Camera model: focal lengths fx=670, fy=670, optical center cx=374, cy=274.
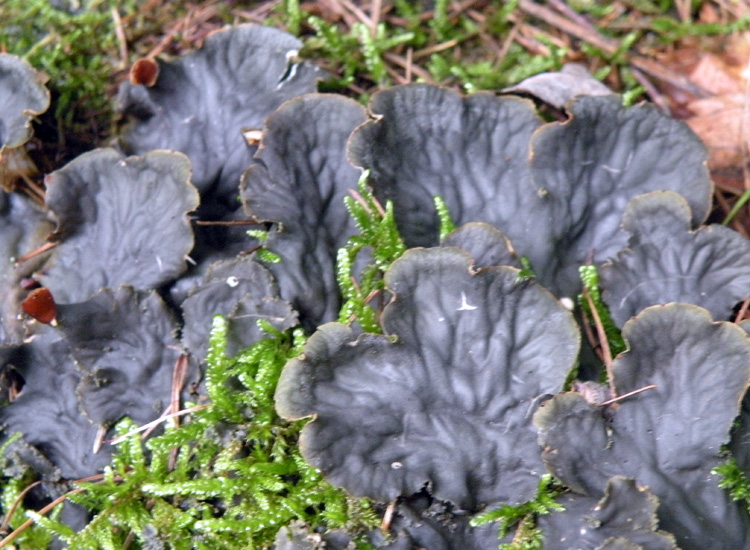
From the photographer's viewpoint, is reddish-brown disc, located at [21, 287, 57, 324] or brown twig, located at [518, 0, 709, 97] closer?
reddish-brown disc, located at [21, 287, 57, 324]

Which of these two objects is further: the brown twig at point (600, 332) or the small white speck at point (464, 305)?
the brown twig at point (600, 332)

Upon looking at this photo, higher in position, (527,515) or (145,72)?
(145,72)

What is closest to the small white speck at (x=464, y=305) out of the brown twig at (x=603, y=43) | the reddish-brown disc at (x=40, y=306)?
the reddish-brown disc at (x=40, y=306)

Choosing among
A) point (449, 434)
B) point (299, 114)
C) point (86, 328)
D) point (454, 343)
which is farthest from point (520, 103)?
point (86, 328)

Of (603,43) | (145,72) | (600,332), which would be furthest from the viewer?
(603,43)

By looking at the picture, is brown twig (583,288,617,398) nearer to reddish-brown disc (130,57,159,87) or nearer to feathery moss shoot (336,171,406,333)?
feathery moss shoot (336,171,406,333)

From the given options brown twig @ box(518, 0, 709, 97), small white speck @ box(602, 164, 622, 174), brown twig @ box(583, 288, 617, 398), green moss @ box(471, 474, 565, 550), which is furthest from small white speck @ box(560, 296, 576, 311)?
brown twig @ box(518, 0, 709, 97)

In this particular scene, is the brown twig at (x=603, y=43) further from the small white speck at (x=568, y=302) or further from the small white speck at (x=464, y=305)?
the small white speck at (x=464, y=305)

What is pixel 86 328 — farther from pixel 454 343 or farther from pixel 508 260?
pixel 508 260

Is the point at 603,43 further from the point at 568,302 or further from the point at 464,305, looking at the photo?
the point at 464,305

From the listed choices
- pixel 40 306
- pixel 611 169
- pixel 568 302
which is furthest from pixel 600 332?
pixel 40 306
